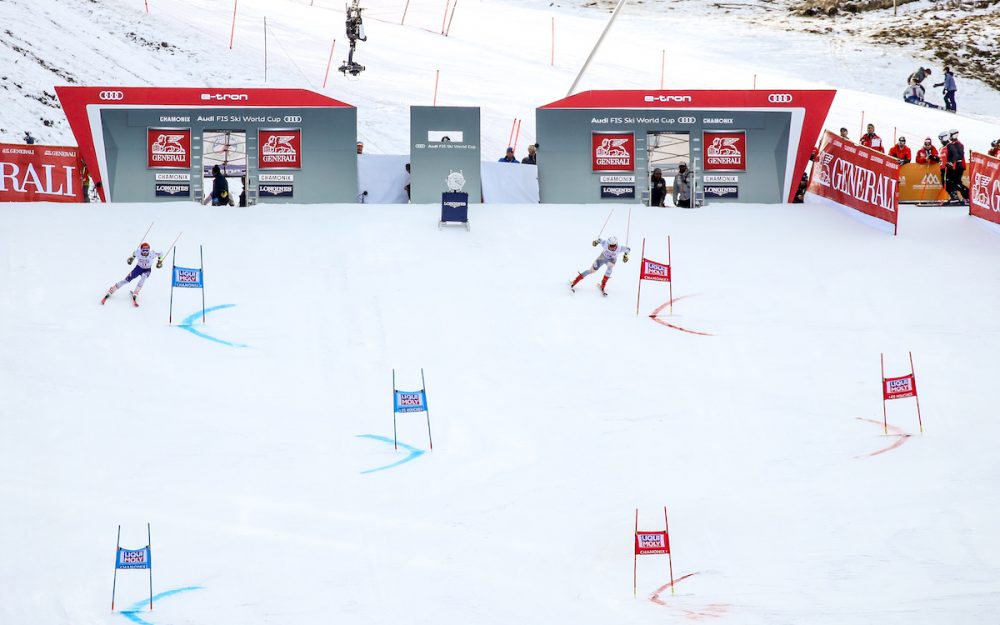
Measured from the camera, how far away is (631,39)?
4525cm

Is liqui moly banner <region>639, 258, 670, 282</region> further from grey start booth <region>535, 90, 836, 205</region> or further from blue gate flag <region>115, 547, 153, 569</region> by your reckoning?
blue gate flag <region>115, 547, 153, 569</region>

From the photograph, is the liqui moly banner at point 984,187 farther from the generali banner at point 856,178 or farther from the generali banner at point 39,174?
the generali banner at point 39,174

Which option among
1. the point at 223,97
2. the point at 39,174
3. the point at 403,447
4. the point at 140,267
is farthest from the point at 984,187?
the point at 39,174

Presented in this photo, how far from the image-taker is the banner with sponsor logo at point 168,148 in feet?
89.9

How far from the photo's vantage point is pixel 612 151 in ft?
92.0

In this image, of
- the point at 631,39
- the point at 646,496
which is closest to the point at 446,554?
the point at 646,496

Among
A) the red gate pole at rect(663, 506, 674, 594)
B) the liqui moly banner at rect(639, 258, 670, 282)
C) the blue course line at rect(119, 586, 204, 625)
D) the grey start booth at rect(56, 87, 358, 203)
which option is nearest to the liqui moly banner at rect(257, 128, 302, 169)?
the grey start booth at rect(56, 87, 358, 203)

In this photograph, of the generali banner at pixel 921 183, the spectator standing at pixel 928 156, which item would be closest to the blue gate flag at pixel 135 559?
the generali banner at pixel 921 183

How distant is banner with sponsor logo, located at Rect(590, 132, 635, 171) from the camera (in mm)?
28016

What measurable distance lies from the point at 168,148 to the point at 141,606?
1489 cm

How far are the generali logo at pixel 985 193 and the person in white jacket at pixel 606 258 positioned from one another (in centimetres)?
781

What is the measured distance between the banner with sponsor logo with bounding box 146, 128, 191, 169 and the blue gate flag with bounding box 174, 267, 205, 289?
7018mm

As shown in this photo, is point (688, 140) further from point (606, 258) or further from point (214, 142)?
point (214, 142)

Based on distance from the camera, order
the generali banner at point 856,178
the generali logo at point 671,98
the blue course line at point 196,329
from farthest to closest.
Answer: the generali logo at point 671,98 → the generali banner at point 856,178 → the blue course line at point 196,329
